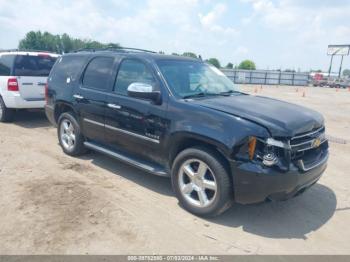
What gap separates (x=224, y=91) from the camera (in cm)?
503

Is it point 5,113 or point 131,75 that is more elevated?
point 131,75

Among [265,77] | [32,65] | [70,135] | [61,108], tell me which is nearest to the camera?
[70,135]

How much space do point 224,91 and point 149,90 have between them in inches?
50.6

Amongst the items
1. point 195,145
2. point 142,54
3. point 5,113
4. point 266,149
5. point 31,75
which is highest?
point 142,54

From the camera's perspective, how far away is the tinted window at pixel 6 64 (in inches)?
336

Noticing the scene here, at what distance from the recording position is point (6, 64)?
8.65 m

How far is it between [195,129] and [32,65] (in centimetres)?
650

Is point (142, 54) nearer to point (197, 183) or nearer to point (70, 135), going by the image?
point (197, 183)

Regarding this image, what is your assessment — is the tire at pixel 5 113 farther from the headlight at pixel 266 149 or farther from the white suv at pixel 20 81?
the headlight at pixel 266 149

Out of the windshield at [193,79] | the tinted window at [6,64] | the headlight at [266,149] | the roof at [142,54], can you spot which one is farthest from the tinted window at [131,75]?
the tinted window at [6,64]

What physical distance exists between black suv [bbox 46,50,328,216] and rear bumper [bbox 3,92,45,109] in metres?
3.13

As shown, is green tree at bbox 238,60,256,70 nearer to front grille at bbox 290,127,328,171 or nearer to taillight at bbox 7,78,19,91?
taillight at bbox 7,78,19,91

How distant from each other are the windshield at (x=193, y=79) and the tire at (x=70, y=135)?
2194mm

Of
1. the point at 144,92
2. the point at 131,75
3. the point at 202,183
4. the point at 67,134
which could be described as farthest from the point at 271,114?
the point at 67,134
